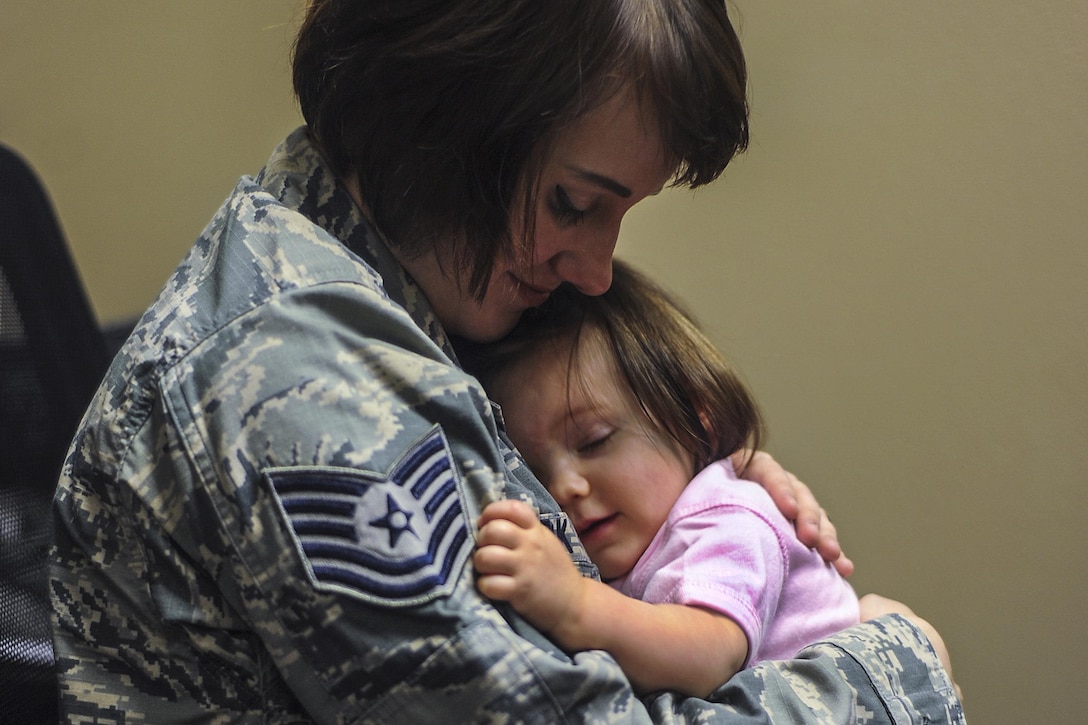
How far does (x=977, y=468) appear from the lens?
147 centimetres

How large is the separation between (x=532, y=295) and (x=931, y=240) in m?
0.79

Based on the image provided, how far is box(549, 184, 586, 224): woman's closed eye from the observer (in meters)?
0.81

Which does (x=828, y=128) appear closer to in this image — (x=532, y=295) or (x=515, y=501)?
(x=532, y=295)

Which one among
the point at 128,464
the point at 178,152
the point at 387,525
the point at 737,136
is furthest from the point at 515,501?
the point at 178,152

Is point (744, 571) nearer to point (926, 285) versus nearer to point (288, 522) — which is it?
point (288, 522)

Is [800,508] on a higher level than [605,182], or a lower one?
lower

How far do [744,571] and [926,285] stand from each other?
2.40 ft

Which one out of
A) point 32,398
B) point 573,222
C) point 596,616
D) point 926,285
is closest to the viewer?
point 596,616

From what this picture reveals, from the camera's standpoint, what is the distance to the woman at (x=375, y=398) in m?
0.61

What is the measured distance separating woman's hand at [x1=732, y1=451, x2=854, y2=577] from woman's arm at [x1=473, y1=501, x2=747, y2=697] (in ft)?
0.67

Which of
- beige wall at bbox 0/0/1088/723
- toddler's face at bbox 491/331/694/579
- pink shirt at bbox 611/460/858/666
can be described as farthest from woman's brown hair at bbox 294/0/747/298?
beige wall at bbox 0/0/1088/723

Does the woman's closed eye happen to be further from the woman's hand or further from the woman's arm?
the woman's hand

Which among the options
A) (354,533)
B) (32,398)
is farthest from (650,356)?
(32,398)

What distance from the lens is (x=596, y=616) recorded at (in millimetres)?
724
